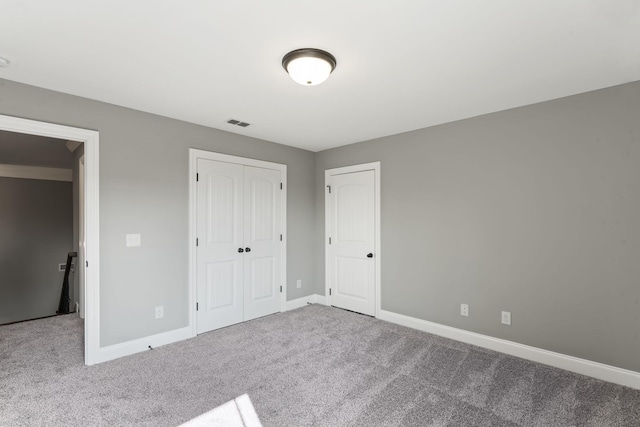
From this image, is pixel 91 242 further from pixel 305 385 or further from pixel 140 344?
pixel 305 385

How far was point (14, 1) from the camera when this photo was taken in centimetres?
151

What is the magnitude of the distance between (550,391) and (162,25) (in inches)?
145

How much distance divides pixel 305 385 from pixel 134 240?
2.15m

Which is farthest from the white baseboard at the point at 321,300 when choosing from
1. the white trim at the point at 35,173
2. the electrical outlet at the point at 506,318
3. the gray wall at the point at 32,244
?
the white trim at the point at 35,173

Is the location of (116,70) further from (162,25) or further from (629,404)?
(629,404)

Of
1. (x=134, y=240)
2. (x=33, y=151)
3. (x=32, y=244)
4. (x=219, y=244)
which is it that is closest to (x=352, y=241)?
(x=219, y=244)

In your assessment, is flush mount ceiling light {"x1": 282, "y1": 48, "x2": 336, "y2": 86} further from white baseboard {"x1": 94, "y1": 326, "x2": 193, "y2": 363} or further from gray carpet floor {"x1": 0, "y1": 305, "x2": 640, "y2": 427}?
white baseboard {"x1": 94, "y1": 326, "x2": 193, "y2": 363}

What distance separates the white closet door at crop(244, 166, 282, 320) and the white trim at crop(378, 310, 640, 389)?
175cm

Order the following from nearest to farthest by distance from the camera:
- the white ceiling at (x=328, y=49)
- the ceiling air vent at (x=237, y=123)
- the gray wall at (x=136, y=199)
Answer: the white ceiling at (x=328, y=49) < the gray wall at (x=136, y=199) < the ceiling air vent at (x=237, y=123)

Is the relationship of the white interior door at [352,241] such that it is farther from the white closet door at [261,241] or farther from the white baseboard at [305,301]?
the white closet door at [261,241]

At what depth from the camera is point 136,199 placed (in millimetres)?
3014

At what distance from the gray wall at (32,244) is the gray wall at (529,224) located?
257 inches

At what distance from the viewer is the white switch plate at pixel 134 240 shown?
2.96 meters

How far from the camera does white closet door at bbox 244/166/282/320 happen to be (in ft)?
13.0
